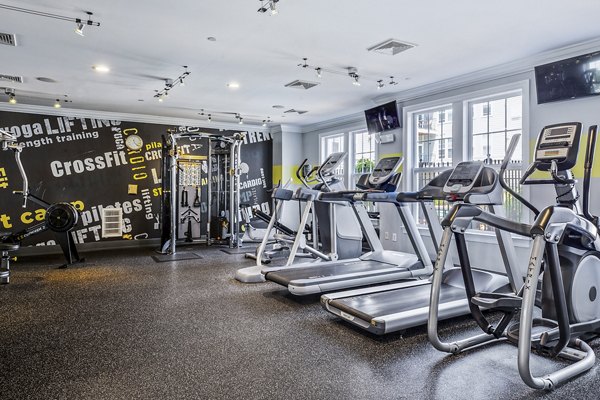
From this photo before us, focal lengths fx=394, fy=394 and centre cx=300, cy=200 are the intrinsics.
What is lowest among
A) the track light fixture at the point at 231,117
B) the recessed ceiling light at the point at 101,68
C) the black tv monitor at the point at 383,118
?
the black tv monitor at the point at 383,118

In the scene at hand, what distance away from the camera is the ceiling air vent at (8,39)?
423 centimetres

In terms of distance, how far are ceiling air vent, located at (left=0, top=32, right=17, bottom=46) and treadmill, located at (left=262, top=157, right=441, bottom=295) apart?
3823 millimetres

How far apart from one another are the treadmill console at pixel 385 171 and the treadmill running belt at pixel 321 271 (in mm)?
1110

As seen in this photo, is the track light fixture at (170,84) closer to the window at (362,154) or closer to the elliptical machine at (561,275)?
the window at (362,154)

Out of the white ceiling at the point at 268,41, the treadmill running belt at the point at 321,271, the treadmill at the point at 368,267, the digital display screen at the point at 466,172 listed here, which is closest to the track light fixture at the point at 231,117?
the white ceiling at the point at 268,41

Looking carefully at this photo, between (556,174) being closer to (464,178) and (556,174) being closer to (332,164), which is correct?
(464,178)

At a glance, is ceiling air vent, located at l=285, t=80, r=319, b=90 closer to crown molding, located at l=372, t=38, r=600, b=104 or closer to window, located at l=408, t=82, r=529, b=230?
crown molding, located at l=372, t=38, r=600, b=104

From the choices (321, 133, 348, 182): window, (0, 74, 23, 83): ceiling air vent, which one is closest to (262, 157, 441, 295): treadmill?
(321, 133, 348, 182): window

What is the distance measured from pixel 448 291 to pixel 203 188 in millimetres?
6430

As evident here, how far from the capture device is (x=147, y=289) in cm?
484

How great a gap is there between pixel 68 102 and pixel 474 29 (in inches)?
275

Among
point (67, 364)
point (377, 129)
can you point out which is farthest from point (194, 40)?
point (377, 129)

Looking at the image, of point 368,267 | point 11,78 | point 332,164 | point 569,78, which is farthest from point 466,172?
point 11,78

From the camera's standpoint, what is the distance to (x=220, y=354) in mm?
2900
